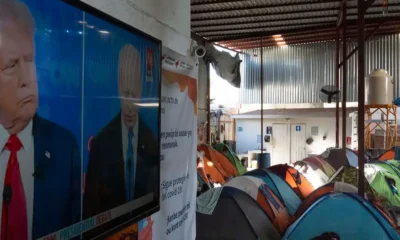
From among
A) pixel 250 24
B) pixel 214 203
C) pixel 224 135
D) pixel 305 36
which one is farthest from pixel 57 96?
pixel 224 135

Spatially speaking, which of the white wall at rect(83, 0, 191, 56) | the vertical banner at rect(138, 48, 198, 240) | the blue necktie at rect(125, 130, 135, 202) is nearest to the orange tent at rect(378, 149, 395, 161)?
the vertical banner at rect(138, 48, 198, 240)

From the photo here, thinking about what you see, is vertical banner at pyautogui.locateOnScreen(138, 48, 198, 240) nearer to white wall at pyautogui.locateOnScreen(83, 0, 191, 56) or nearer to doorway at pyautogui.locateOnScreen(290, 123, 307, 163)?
white wall at pyautogui.locateOnScreen(83, 0, 191, 56)

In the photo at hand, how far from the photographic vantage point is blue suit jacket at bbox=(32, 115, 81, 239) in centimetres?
96

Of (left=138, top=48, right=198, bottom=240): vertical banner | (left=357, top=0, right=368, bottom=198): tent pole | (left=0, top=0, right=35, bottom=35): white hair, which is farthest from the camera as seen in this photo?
(left=357, top=0, right=368, bottom=198): tent pole

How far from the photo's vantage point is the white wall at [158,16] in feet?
5.30

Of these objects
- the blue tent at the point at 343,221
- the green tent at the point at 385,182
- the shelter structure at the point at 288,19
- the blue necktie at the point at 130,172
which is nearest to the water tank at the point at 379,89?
the shelter structure at the point at 288,19

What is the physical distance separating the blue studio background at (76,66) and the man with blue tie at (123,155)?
39mm

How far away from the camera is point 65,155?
1.05m

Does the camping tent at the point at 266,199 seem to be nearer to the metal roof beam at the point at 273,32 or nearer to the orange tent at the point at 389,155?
the orange tent at the point at 389,155

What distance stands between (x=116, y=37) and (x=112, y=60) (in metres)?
0.08

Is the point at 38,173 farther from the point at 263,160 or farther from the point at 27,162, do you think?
the point at 263,160

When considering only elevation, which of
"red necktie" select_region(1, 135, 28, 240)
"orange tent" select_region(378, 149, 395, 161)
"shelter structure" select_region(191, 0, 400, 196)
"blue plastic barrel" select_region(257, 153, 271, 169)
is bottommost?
"blue plastic barrel" select_region(257, 153, 271, 169)

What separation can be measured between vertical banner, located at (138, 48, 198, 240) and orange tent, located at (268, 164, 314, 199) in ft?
11.4

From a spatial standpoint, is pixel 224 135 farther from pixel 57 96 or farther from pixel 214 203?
pixel 57 96
